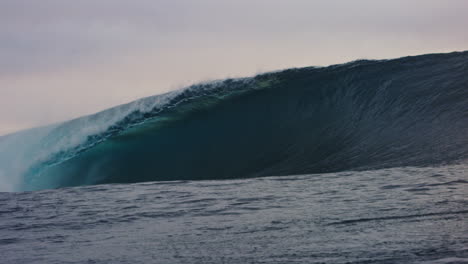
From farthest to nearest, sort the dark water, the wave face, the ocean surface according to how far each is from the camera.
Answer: the wave face
the ocean surface
the dark water

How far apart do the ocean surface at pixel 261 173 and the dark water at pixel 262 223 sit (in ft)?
0.06

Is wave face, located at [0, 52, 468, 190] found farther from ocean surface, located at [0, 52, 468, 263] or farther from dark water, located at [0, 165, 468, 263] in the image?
dark water, located at [0, 165, 468, 263]

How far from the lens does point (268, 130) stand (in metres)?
11.6

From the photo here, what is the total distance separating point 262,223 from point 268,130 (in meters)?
6.83

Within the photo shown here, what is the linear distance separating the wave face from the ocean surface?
0.04 m

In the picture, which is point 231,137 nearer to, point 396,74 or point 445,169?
point 396,74

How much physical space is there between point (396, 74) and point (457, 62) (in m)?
1.08

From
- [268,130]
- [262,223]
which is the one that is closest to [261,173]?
[268,130]

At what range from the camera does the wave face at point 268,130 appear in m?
9.13

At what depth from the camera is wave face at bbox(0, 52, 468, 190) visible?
913 centimetres

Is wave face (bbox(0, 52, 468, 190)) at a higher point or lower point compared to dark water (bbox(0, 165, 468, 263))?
higher

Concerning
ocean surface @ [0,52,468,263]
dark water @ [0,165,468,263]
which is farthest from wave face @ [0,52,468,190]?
dark water @ [0,165,468,263]

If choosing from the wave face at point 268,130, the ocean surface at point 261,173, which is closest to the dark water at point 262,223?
the ocean surface at point 261,173

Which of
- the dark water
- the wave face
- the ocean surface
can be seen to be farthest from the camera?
the wave face
